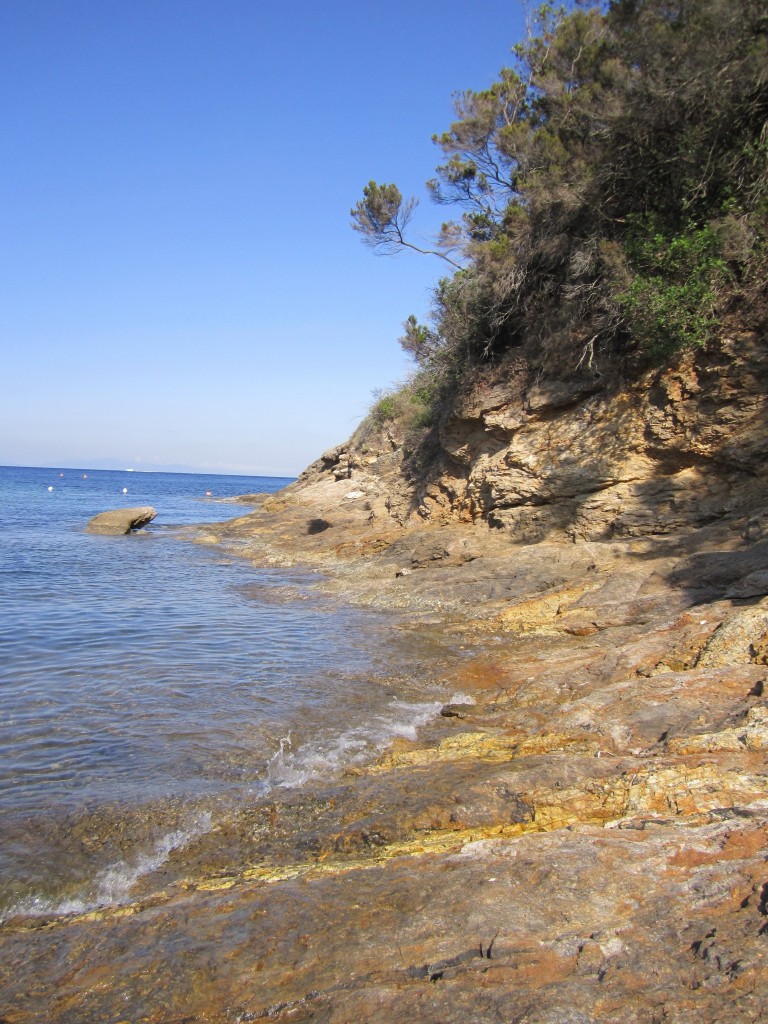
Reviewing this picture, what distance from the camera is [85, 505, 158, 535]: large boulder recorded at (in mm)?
28375

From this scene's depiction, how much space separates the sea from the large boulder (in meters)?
13.2

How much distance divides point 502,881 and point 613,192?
46.6 ft

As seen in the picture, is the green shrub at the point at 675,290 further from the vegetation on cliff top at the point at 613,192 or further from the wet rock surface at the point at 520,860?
the wet rock surface at the point at 520,860

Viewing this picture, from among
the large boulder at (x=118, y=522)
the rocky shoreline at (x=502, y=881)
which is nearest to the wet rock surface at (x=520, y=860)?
the rocky shoreline at (x=502, y=881)

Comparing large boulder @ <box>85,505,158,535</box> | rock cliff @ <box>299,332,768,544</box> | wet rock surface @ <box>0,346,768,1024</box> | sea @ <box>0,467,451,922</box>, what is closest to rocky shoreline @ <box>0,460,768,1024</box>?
wet rock surface @ <box>0,346,768,1024</box>

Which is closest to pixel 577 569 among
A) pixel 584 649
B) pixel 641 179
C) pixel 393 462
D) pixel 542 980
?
pixel 584 649

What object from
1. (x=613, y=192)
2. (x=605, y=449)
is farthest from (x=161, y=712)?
(x=613, y=192)

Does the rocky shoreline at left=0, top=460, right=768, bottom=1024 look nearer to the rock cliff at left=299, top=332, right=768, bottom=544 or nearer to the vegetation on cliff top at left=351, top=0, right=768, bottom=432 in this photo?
the rock cliff at left=299, top=332, right=768, bottom=544

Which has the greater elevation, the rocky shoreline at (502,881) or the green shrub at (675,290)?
the green shrub at (675,290)

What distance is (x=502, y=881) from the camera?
357 centimetres

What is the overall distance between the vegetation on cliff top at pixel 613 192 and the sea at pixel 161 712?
7429mm

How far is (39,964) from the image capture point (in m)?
3.43

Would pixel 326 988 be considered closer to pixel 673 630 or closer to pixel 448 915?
pixel 448 915

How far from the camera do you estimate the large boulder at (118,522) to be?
93.1 feet
